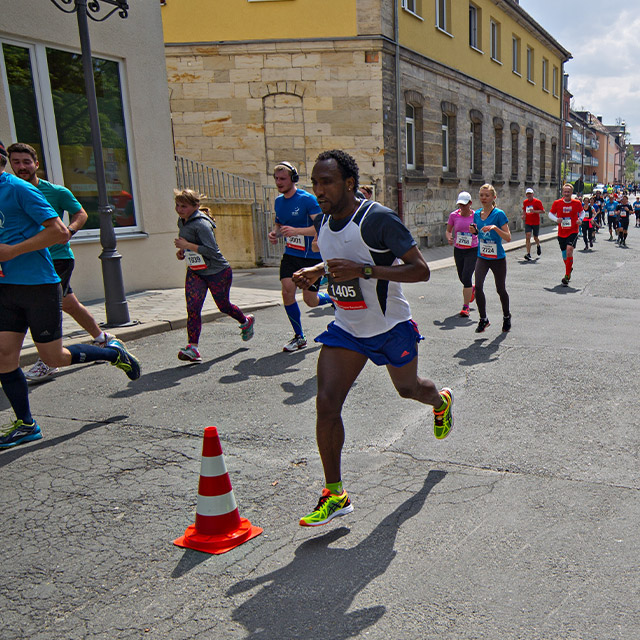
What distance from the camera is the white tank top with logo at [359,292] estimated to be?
134 inches

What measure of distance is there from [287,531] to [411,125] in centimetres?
1834

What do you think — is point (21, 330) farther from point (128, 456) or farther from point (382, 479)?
point (382, 479)

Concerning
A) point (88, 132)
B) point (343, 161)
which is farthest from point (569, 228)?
point (343, 161)

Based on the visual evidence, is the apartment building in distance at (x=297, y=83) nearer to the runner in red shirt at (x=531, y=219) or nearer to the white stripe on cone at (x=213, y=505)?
the runner in red shirt at (x=531, y=219)

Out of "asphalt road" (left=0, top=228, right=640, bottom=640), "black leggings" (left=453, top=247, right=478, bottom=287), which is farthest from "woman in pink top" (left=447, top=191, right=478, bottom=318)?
"asphalt road" (left=0, top=228, right=640, bottom=640)

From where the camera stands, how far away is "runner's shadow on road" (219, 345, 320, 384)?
250 inches

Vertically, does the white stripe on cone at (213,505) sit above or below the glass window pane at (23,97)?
below

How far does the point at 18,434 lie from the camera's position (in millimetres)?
4629

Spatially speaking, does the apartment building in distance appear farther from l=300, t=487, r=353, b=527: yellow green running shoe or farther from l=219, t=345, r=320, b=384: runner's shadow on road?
l=300, t=487, r=353, b=527: yellow green running shoe

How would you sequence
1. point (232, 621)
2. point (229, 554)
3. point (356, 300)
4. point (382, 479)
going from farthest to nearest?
point (382, 479)
point (356, 300)
point (229, 554)
point (232, 621)

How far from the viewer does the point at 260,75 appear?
16.9 m

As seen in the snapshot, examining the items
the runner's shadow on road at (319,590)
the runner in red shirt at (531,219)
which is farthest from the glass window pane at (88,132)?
the runner in red shirt at (531,219)

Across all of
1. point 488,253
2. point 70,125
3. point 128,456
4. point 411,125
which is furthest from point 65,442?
point 411,125

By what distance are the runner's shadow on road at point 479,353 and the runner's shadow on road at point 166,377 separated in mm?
2481
